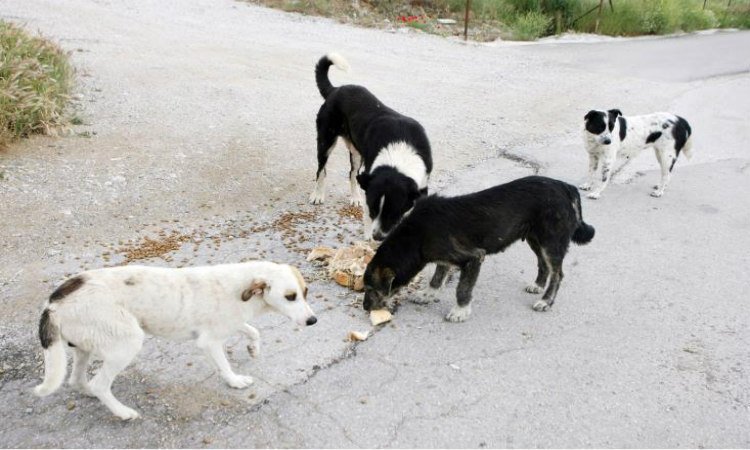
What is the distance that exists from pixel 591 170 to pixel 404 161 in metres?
3.54

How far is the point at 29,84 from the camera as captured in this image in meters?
7.93

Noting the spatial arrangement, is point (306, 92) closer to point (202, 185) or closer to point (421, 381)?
point (202, 185)

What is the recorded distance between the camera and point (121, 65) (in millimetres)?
10773

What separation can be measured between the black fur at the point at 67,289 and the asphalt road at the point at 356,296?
30.5 inches

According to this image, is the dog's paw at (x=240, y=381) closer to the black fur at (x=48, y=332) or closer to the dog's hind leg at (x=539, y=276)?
the black fur at (x=48, y=332)

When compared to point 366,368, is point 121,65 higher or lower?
higher

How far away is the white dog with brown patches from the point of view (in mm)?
3174

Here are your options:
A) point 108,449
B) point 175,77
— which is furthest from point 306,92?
point 108,449

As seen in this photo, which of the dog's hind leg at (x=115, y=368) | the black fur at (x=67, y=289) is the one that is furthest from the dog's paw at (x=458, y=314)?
the black fur at (x=67, y=289)

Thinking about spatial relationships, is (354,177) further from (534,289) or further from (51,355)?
(51,355)

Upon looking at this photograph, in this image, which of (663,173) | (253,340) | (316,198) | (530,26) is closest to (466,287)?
(253,340)

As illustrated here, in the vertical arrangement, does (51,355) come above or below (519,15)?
below

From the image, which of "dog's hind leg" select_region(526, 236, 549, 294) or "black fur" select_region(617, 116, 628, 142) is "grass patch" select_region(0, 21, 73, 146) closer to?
"dog's hind leg" select_region(526, 236, 549, 294)

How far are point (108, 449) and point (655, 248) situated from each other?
5.38 meters
